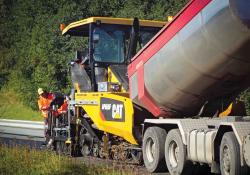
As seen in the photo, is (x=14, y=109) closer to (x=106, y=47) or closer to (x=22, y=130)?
(x=22, y=130)

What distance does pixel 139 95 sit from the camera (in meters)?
11.0

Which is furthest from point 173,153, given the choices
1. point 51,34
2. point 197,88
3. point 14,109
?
point 14,109

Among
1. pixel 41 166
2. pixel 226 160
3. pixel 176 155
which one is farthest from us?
pixel 41 166

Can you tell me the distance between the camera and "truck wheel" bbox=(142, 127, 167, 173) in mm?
10570

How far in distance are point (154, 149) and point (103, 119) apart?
6.77ft

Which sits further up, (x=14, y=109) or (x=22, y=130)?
(x=14, y=109)

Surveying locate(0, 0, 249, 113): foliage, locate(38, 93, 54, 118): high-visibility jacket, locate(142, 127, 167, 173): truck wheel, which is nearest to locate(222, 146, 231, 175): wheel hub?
locate(142, 127, 167, 173): truck wheel

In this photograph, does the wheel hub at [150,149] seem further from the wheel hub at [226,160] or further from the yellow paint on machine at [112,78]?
the wheel hub at [226,160]

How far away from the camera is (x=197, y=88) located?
986 centimetres

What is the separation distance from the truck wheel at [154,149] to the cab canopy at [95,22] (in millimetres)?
3231

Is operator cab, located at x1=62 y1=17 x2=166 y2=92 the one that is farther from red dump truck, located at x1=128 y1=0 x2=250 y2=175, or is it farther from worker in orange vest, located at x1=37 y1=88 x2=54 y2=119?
worker in orange vest, located at x1=37 y1=88 x2=54 y2=119

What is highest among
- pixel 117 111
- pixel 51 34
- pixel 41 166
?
pixel 51 34

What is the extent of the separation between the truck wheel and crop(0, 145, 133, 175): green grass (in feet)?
2.79

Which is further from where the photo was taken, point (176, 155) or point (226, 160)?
point (176, 155)
